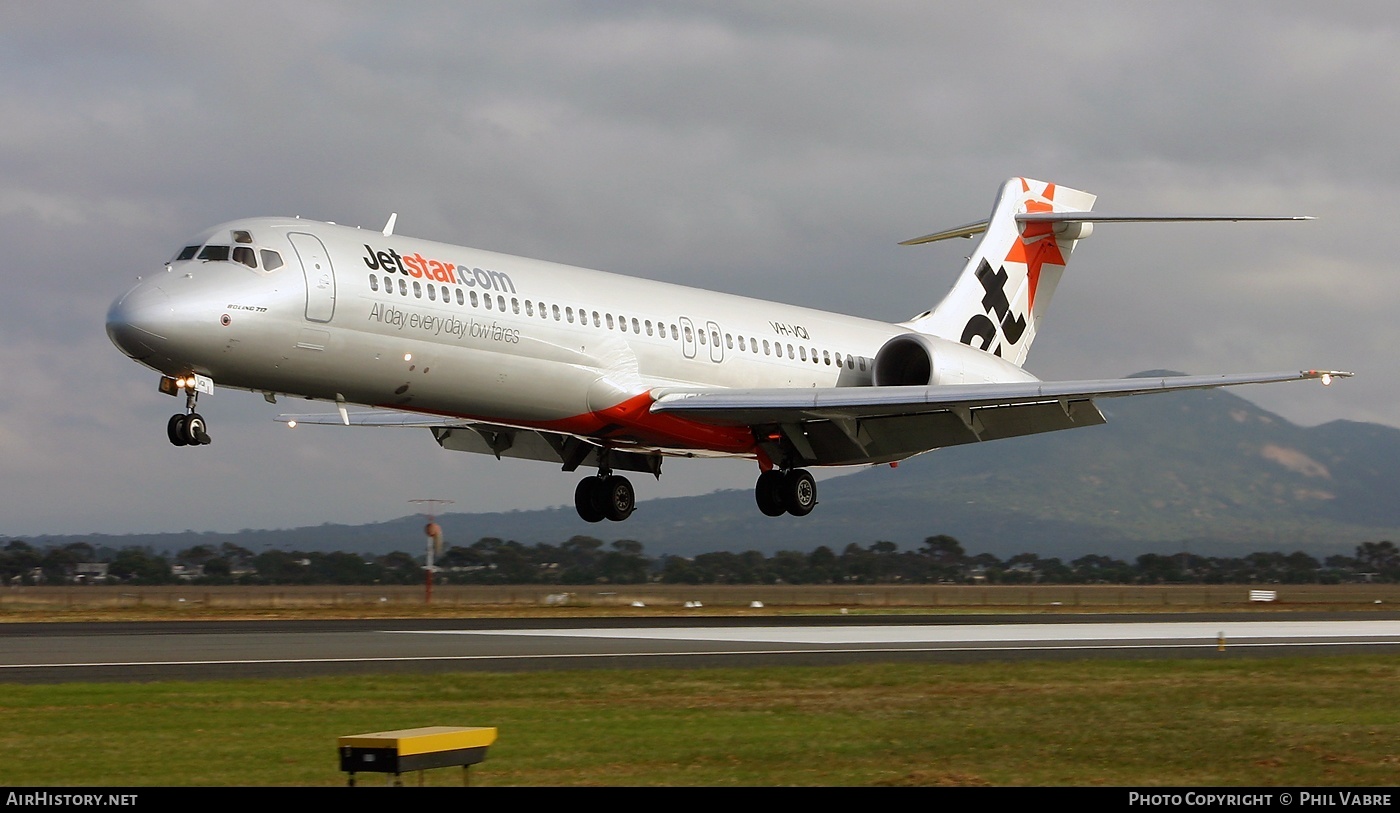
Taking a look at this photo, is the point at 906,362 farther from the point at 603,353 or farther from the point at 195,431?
the point at 195,431

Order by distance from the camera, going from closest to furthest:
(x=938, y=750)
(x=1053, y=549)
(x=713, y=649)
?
(x=938, y=750) < (x=713, y=649) < (x=1053, y=549)

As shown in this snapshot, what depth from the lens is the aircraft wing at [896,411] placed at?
2869cm

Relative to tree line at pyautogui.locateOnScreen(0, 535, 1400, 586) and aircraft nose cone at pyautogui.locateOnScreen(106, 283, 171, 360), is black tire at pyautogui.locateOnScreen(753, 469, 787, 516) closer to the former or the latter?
aircraft nose cone at pyautogui.locateOnScreen(106, 283, 171, 360)

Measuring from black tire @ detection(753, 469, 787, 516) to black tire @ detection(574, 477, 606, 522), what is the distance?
3396mm

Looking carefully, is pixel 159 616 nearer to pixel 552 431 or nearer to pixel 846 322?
pixel 552 431

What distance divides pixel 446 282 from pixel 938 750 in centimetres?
1440

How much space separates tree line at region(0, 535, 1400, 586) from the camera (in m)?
55.1

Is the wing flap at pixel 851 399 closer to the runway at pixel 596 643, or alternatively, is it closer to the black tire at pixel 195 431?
the runway at pixel 596 643

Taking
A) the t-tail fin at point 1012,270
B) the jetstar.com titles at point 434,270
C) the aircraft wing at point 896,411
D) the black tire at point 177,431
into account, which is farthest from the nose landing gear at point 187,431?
the t-tail fin at point 1012,270

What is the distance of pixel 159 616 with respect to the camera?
112 feet

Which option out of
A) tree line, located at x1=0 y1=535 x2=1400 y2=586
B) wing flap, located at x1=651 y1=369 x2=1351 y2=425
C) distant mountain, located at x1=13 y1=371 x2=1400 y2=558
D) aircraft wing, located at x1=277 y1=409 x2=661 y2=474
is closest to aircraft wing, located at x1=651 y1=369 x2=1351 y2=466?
wing flap, located at x1=651 y1=369 x2=1351 y2=425

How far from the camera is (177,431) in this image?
2262cm

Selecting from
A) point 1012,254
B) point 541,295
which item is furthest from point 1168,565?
point 541,295

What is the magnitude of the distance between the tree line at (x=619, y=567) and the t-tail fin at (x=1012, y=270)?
67.5ft
